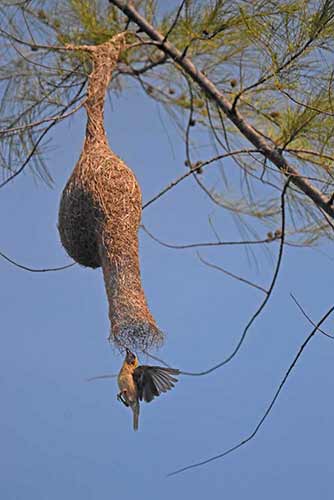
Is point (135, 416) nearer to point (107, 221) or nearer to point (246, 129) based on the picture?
point (107, 221)

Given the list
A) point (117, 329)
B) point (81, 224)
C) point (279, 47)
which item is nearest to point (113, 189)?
point (81, 224)

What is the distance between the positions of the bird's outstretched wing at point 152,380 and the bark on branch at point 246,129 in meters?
0.43

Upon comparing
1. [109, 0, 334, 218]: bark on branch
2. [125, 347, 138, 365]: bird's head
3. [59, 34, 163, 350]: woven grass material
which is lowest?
[125, 347, 138, 365]: bird's head

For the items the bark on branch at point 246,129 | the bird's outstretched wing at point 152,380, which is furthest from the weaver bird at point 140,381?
the bark on branch at point 246,129

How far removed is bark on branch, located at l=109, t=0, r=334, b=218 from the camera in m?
1.58

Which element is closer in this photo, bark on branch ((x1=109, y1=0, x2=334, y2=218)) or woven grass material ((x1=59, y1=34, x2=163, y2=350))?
woven grass material ((x1=59, y1=34, x2=163, y2=350))

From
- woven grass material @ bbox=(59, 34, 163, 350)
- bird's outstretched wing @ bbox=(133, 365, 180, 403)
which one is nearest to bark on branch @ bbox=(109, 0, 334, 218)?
woven grass material @ bbox=(59, 34, 163, 350)

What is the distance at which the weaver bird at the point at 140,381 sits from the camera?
1.22 meters

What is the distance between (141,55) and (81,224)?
0.74 meters

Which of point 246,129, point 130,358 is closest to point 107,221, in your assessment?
point 130,358

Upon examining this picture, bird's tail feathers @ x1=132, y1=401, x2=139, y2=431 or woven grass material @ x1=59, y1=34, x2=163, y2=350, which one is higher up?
woven grass material @ x1=59, y1=34, x2=163, y2=350

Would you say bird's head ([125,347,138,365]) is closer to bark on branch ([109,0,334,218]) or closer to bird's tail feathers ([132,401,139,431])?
bird's tail feathers ([132,401,139,431])

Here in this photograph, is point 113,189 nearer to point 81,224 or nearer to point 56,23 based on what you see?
point 81,224

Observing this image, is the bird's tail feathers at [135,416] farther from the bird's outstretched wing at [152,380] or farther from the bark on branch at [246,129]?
the bark on branch at [246,129]
